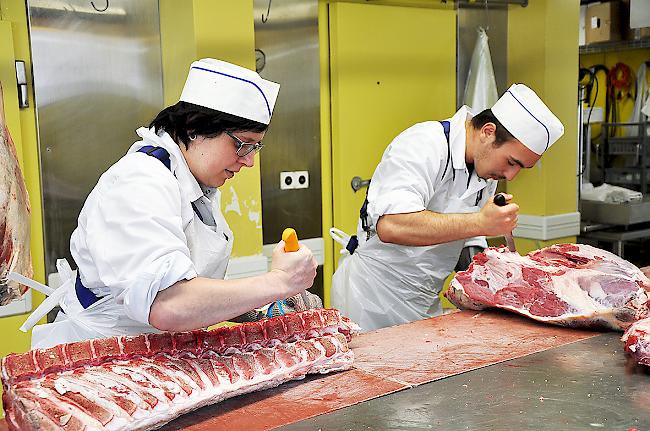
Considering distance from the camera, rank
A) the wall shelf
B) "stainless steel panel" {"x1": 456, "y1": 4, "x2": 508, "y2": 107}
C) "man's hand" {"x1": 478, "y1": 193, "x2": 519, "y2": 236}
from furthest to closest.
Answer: the wall shelf
"stainless steel panel" {"x1": 456, "y1": 4, "x2": 508, "y2": 107}
"man's hand" {"x1": 478, "y1": 193, "x2": 519, "y2": 236}

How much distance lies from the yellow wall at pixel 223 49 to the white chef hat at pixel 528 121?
150cm

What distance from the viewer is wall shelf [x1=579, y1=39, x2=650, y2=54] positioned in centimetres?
672

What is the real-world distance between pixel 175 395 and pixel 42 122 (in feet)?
7.94

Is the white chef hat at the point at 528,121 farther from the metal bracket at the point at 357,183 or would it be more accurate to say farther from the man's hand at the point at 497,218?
the metal bracket at the point at 357,183

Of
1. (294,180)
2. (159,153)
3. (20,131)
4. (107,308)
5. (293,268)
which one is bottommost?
(107,308)

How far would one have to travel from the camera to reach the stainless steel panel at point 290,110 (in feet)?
14.8

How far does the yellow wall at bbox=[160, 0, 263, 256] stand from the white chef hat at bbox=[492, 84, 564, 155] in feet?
4.93

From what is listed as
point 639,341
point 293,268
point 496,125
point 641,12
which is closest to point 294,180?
point 496,125

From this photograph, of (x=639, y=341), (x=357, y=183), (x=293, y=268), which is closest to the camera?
(x=293, y=268)

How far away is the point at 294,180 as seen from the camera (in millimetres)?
4719

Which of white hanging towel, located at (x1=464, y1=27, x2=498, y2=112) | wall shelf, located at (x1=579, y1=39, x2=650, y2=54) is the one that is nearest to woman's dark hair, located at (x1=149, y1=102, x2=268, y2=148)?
white hanging towel, located at (x1=464, y1=27, x2=498, y2=112)

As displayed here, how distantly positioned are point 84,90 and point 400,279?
203cm

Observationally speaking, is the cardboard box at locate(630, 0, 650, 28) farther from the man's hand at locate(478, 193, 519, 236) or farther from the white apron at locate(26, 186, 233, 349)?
Result: the white apron at locate(26, 186, 233, 349)

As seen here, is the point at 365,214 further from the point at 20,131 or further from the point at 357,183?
the point at 20,131
